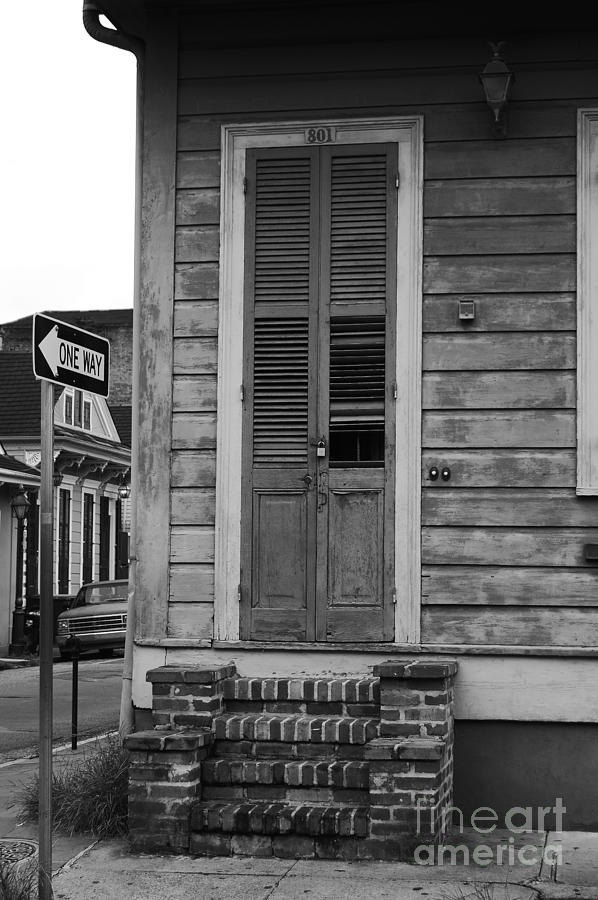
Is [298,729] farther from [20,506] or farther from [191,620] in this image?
[20,506]

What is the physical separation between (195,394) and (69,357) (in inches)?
Result: 82.2

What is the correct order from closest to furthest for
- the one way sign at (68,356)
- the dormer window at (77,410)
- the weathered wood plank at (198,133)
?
the one way sign at (68,356) → the weathered wood plank at (198,133) → the dormer window at (77,410)

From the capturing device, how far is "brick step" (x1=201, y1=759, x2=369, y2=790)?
19.9ft

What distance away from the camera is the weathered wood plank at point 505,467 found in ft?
22.3

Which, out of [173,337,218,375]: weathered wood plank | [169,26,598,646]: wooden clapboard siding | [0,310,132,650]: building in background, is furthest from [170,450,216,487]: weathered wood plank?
[0,310,132,650]: building in background

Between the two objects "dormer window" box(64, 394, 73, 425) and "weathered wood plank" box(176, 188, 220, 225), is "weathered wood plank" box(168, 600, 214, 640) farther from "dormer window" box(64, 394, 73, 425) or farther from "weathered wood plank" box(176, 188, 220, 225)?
"dormer window" box(64, 394, 73, 425)

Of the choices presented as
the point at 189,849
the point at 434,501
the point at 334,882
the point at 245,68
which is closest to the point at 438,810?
the point at 334,882

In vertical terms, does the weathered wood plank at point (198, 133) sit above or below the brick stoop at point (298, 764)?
above

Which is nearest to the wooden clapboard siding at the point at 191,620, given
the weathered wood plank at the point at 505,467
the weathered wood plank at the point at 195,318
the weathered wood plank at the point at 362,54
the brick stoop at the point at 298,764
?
the brick stoop at the point at 298,764

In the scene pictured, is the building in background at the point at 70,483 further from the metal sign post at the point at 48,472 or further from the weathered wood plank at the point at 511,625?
the metal sign post at the point at 48,472

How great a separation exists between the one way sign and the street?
5.72 m

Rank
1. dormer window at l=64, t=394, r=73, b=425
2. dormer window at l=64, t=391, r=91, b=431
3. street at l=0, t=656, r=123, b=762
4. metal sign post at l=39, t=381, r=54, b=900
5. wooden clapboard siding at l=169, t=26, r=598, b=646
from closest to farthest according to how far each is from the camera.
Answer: metal sign post at l=39, t=381, r=54, b=900, wooden clapboard siding at l=169, t=26, r=598, b=646, street at l=0, t=656, r=123, b=762, dormer window at l=64, t=394, r=73, b=425, dormer window at l=64, t=391, r=91, b=431

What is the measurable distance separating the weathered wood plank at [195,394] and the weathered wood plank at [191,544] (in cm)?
73

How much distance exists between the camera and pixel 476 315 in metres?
6.95
